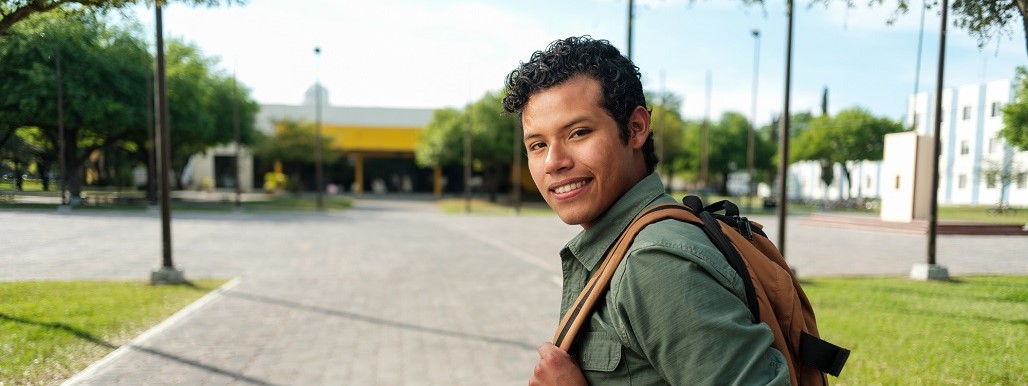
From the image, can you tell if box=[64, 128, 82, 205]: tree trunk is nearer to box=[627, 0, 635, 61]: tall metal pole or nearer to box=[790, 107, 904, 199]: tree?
box=[790, 107, 904, 199]: tree

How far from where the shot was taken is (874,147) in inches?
211

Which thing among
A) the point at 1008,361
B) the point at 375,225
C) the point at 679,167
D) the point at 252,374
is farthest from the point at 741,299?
the point at 679,167

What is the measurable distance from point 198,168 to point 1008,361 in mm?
44253

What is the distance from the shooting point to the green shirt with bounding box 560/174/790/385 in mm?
1117

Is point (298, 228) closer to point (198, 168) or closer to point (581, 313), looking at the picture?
point (581, 313)

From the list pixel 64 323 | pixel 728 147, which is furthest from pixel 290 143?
pixel 728 147

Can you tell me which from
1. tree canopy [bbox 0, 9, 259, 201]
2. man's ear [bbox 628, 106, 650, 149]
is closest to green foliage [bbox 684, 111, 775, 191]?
tree canopy [bbox 0, 9, 259, 201]

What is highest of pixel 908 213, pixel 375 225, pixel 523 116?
pixel 523 116

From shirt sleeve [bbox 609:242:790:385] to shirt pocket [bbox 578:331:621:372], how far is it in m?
0.12

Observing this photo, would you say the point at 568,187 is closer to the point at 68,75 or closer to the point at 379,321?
the point at 68,75

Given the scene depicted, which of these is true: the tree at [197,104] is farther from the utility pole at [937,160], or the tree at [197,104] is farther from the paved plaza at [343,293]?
the utility pole at [937,160]

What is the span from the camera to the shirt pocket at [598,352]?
4.33 ft

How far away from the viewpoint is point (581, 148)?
1.49 meters

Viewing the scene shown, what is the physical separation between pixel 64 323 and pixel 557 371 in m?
4.64
